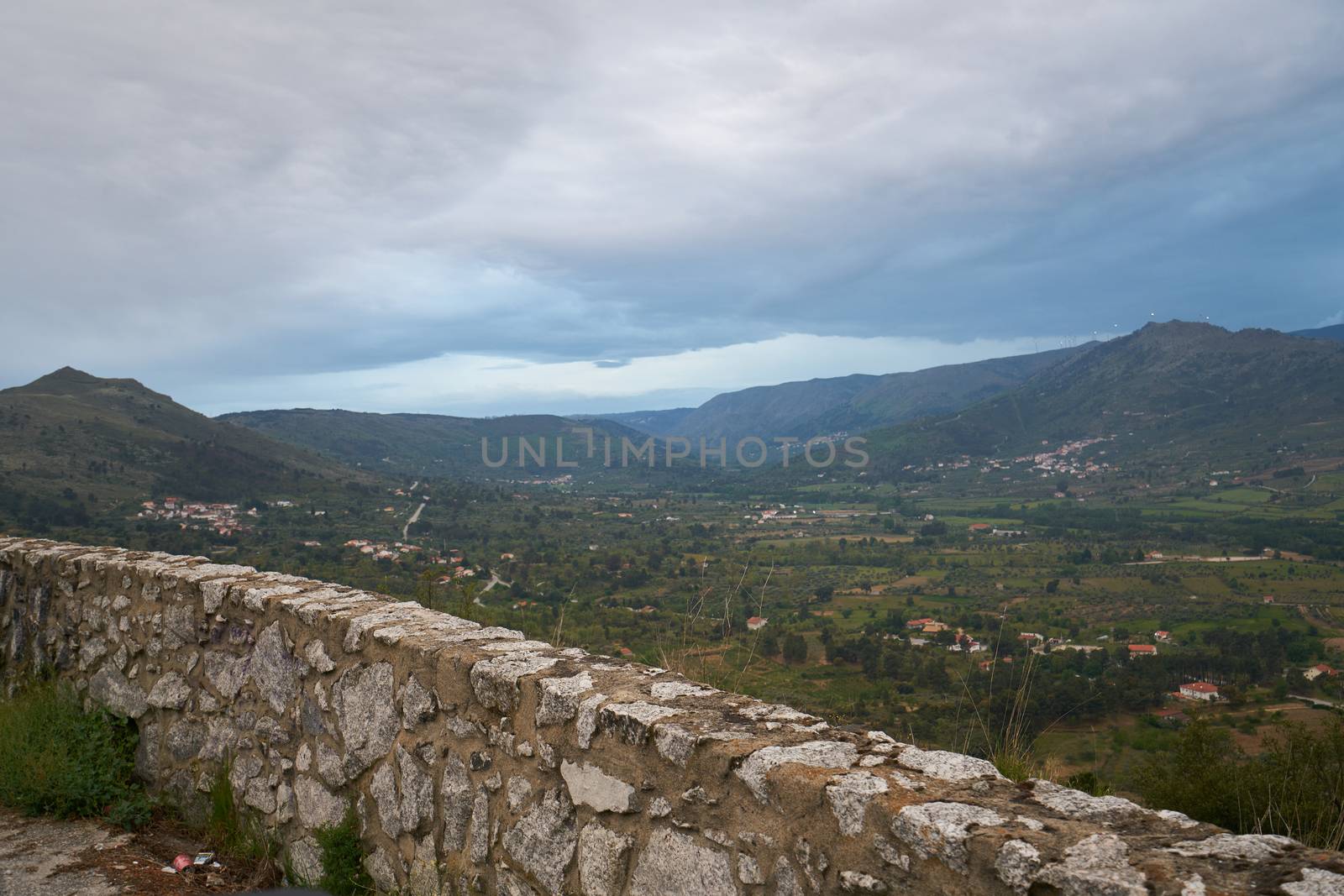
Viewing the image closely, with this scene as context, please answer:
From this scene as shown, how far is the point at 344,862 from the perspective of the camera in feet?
10.0

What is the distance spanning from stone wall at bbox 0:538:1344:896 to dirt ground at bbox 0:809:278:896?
256 millimetres

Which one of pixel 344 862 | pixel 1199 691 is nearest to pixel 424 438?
pixel 1199 691

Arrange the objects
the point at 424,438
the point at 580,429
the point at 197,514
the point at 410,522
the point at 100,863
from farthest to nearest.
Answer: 1. the point at 580,429
2. the point at 424,438
3. the point at 410,522
4. the point at 197,514
5. the point at 100,863

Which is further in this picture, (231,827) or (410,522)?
(410,522)

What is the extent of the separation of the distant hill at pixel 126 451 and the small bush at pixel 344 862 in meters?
52.1

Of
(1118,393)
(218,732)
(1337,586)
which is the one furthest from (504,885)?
(1118,393)

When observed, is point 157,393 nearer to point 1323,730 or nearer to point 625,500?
point 625,500

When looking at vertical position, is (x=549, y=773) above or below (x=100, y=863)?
above

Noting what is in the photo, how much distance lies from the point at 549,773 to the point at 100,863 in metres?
2.50

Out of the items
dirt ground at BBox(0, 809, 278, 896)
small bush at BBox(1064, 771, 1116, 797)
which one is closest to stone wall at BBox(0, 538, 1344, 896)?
dirt ground at BBox(0, 809, 278, 896)

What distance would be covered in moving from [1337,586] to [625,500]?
67663 mm

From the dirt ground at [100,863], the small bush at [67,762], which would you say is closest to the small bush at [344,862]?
the dirt ground at [100,863]

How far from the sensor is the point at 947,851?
5.24 feet

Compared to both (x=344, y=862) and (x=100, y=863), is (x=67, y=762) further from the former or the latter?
(x=344, y=862)
